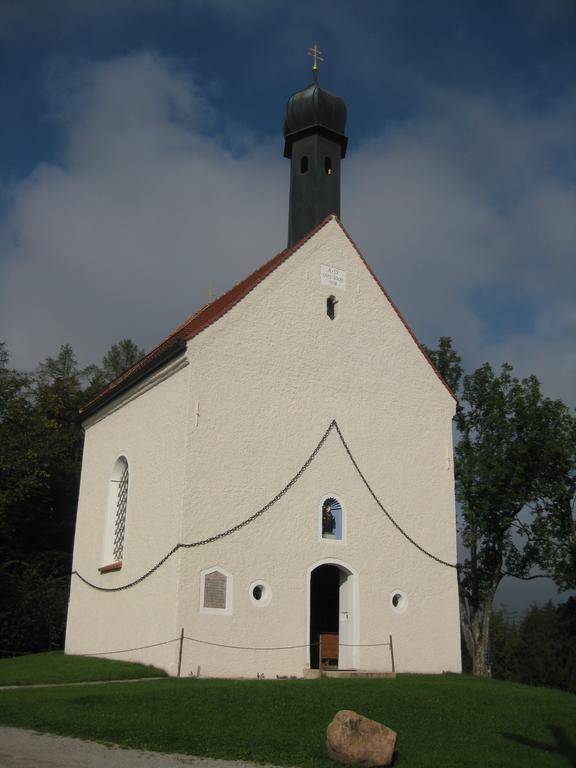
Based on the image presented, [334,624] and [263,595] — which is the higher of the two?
[263,595]

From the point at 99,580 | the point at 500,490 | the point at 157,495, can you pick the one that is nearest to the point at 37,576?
the point at 99,580

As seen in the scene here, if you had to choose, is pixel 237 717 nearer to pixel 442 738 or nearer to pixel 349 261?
pixel 442 738

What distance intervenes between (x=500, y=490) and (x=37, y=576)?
16.5m

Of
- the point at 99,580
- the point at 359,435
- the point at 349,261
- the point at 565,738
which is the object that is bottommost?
the point at 565,738

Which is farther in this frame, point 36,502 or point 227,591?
point 36,502

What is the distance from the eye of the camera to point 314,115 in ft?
72.3

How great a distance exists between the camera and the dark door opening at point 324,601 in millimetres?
19666

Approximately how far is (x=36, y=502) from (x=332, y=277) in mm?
18425

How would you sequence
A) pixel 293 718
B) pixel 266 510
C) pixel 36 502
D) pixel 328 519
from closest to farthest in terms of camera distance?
pixel 293 718, pixel 266 510, pixel 328 519, pixel 36 502

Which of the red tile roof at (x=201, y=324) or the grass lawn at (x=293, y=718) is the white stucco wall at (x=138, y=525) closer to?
the red tile roof at (x=201, y=324)

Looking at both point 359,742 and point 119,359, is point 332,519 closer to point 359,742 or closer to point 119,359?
point 359,742

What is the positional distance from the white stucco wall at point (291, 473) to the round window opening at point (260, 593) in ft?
0.31

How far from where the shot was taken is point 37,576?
95.0 feet

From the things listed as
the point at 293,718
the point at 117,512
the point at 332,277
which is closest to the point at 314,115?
the point at 332,277
